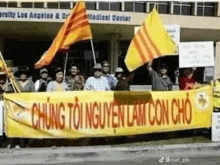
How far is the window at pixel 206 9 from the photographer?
22.4 m

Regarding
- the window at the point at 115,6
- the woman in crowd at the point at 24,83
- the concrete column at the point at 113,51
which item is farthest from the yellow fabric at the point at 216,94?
the concrete column at the point at 113,51

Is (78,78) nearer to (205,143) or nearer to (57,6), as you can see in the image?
(205,143)

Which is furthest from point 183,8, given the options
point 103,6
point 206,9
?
point 103,6

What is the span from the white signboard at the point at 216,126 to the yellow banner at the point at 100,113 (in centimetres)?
18

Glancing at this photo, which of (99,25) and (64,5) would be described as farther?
(64,5)

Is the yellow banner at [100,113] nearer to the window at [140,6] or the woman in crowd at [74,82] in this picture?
the woman in crowd at [74,82]

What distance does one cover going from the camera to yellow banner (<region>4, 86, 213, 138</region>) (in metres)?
7.03

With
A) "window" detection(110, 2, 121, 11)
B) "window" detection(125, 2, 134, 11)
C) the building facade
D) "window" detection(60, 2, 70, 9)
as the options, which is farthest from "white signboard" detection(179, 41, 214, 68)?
"window" detection(125, 2, 134, 11)

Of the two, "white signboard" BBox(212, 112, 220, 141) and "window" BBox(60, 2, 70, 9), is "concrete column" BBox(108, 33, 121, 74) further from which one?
"white signboard" BBox(212, 112, 220, 141)

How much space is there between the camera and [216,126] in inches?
304

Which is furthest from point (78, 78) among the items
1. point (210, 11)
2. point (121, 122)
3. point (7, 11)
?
point (210, 11)

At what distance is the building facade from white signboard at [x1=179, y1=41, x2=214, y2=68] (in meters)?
9.74

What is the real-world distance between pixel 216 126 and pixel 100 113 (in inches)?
98.9

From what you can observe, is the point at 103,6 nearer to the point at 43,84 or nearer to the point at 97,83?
the point at 43,84
